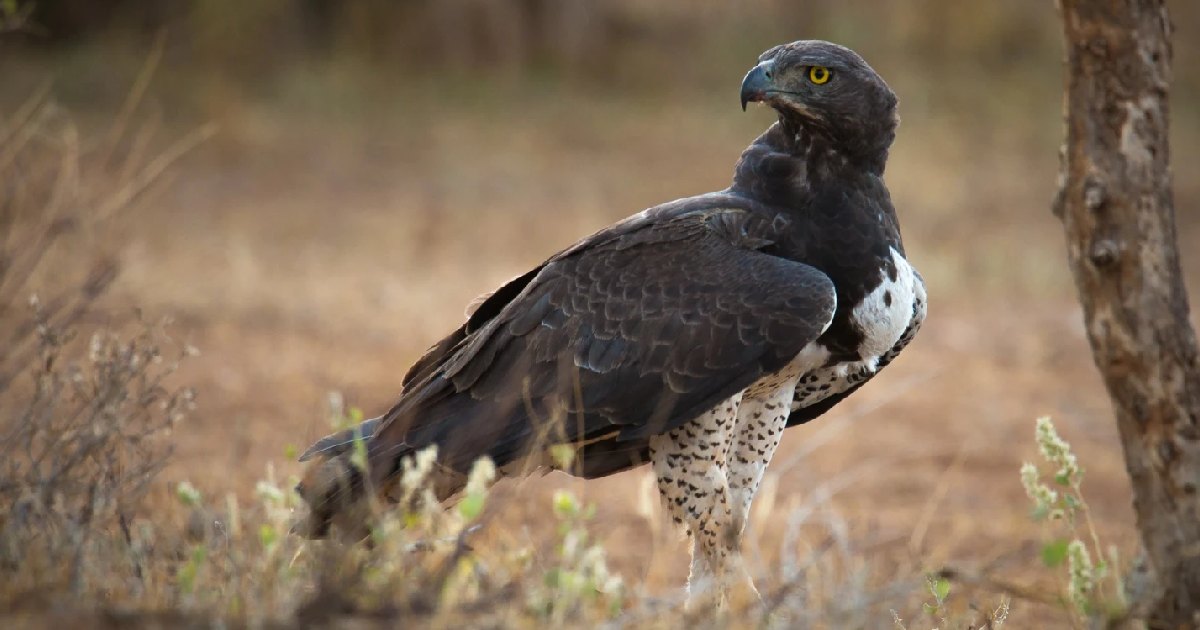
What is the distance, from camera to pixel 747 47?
59.8ft

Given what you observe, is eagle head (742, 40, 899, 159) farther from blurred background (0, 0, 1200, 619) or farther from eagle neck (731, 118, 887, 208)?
blurred background (0, 0, 1200, 619)

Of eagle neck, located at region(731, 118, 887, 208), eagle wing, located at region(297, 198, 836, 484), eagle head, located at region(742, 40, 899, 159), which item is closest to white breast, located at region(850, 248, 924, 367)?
eagle wing, located at region(297, 198, 836, 484)

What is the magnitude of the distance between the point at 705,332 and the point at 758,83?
84cm

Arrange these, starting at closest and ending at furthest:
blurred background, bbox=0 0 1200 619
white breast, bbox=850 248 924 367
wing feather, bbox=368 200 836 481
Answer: wing feather, bbox=368 200 836 481 < white breast, bbox=850 248 924 367 < blurred background, bbox=0 0 1200 619

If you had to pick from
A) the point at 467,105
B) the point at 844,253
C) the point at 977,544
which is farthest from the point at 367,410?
the point at 467,105

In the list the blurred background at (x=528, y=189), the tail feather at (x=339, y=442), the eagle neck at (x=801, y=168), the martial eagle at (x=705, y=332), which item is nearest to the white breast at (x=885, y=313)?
the martial eagle at (x=705, y=332)

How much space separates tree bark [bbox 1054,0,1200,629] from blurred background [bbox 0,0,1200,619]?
1.77 meters

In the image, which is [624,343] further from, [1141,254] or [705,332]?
[1141,254]

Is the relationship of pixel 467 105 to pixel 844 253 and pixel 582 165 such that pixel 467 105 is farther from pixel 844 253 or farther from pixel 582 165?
pixel 844 253

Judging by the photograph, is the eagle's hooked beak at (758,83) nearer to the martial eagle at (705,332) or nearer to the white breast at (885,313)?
the martial eagle at (705,332)

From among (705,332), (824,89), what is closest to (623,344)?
(705,332)

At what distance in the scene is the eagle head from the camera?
4.36 meters

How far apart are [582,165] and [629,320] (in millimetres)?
10525

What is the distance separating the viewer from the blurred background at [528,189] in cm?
747
